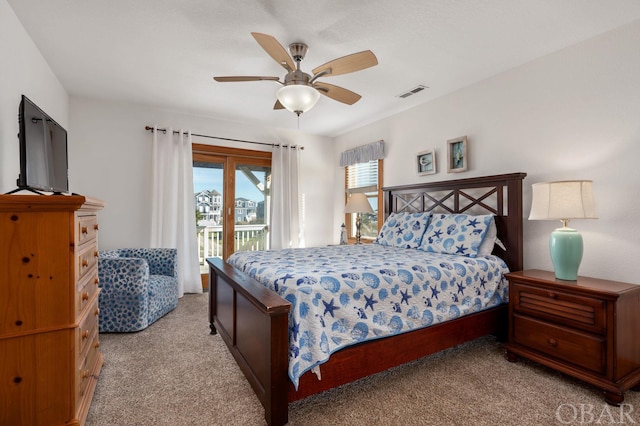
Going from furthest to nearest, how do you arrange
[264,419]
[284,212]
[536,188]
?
[284,212] → [536,188] → [264,419]

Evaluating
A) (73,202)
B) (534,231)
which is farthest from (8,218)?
(534,231)

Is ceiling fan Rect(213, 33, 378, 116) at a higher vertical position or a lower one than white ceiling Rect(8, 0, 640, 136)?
lower

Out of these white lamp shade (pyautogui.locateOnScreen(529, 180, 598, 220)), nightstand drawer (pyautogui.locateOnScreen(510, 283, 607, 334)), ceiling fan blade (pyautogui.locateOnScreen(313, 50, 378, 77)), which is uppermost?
ceiling fan blade (pyautogui.locateOnScreen(313, 50, 378, 77))

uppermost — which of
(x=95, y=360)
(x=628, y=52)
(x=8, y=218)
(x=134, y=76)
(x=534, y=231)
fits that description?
(x=134, y=76)

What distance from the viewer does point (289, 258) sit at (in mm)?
2611

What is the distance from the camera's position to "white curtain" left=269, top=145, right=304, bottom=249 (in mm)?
4875

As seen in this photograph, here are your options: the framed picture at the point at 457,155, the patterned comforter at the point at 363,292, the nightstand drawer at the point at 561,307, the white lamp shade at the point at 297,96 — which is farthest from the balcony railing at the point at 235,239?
the nightstand drawer at the point at 561,307

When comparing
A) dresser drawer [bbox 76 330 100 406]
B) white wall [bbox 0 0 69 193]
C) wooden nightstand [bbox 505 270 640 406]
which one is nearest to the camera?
dresser drawer [bbox 76 330 100 406]

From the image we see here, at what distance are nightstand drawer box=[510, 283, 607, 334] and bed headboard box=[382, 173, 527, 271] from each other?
47 cm

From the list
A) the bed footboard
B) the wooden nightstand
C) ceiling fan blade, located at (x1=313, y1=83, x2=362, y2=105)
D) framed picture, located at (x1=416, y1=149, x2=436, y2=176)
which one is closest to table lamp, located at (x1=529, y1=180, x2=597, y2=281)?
the wooden nightstand

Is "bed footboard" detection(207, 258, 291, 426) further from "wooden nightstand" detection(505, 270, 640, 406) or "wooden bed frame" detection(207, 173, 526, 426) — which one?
"wooden nightstand" detection(505, 270, 640, 406)

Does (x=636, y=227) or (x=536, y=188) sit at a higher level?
(x=536, y=188)

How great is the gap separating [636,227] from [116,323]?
4351 millimetres

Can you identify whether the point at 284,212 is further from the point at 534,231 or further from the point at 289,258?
the point at 534,231
